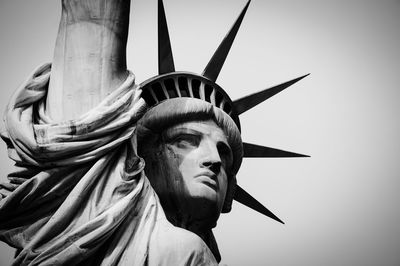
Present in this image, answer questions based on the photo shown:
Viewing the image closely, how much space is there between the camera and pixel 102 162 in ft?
21.4

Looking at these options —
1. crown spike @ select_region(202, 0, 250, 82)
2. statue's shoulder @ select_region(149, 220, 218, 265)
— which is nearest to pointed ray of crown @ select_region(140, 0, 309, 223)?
crown spike @ select_region(202, 0, 250, 82)

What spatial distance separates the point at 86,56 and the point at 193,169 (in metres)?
1.87

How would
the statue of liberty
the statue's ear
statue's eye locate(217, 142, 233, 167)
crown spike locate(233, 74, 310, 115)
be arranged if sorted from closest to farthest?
the statue of liberty → statue's eye locate(217, 142, 233, 167) → the statue's ear → crown spike locate(233, 74, 310, 115)

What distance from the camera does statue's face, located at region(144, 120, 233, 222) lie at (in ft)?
25.4

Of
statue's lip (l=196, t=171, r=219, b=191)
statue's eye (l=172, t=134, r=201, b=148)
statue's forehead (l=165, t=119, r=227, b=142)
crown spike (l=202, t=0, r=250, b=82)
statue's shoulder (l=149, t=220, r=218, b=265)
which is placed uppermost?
crown spike (l=202, t=0, r=250, b=82)

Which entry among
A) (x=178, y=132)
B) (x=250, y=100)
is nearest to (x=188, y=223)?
(x=178, y=132)

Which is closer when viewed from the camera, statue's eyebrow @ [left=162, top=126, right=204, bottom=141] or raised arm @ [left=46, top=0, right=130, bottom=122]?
raised arm @ [left=46, top=0, right=130, bottom=122]

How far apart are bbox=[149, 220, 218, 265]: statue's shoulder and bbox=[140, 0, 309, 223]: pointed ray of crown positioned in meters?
2.82

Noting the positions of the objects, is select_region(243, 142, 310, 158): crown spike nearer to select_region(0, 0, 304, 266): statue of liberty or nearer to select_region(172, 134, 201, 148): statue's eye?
select_region(0, 0, 304, 266): statue of liberty

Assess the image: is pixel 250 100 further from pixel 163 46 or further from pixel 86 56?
pixel 86 56

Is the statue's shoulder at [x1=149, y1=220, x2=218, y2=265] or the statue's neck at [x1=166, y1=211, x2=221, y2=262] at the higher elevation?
the statue's shoulder at [x1=149, y1=220, x2=218, y2=265]

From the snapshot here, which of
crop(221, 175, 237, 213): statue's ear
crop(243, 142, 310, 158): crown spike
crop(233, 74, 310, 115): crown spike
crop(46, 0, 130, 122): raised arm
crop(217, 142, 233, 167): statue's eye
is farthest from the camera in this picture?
crop(243, 142, 310, 158): crown spike

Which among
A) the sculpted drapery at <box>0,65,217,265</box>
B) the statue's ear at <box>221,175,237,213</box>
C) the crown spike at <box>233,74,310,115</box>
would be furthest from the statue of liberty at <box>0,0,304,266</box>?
the crown spike at <box>233,74,310,115</box>

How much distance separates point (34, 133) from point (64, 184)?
1.92 feet
